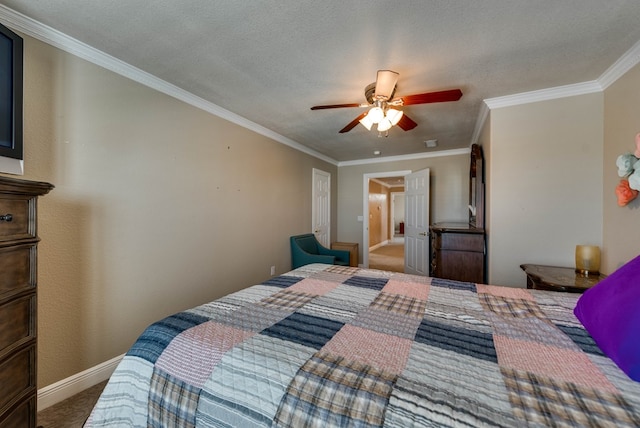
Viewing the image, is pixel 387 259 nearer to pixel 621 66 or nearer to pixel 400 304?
pixel 621 66

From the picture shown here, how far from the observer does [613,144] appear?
2.02m

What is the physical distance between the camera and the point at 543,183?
238 centimetres

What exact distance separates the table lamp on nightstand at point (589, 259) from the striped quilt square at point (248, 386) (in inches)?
98.5

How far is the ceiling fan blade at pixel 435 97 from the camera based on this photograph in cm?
177

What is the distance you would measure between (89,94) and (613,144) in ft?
13.2

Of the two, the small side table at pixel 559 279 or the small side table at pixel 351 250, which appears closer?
the small side table at pixel 559 279

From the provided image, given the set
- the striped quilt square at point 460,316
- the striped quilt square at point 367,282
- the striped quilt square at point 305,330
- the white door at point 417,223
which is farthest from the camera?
the white door at point 417,223

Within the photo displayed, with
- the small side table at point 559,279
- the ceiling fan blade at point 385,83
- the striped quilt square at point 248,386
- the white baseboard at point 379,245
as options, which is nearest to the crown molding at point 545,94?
the ceiling fan blade at point 385,83

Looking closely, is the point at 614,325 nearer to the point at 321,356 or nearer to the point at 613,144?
the point at 321,356

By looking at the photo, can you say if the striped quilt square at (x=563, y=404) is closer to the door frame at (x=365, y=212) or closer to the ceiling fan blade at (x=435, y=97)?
the ceiling fan blade at (x=435, y=97)

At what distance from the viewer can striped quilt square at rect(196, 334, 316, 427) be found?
2.51ft

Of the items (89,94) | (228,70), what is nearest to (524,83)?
(228,70)

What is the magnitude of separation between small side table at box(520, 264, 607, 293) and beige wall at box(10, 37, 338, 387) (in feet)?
9.73

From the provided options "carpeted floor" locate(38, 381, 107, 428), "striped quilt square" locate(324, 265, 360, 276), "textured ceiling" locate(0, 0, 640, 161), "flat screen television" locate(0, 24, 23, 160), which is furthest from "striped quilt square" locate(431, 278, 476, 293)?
"flat screen television" locate(0, 24, 23, 160)
